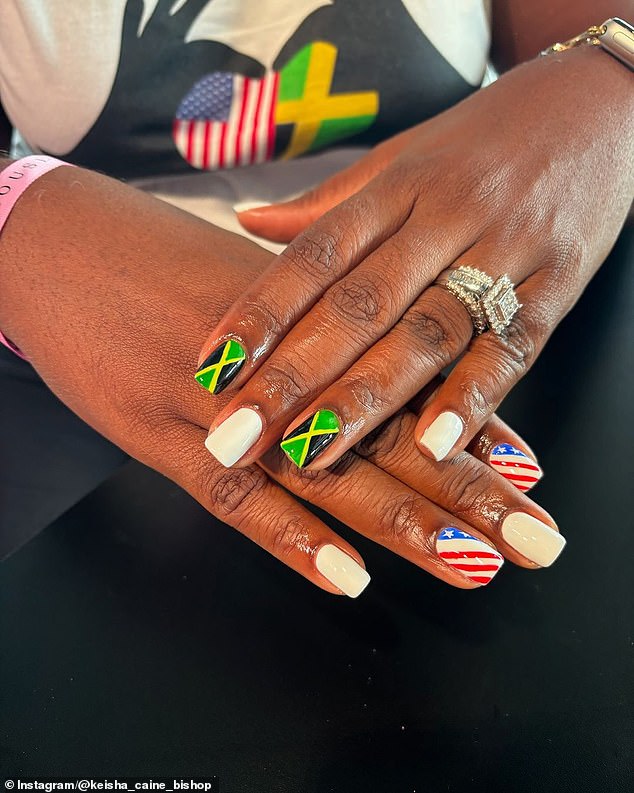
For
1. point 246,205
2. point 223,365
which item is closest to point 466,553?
point 223,365

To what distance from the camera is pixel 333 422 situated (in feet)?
1.80

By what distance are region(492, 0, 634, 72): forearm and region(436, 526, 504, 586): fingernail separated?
2.62ft

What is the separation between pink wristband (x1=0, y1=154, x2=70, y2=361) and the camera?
703 millimetres

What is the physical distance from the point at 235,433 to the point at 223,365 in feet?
0.22

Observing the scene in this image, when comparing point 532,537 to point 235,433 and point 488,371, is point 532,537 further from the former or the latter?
point 235,433

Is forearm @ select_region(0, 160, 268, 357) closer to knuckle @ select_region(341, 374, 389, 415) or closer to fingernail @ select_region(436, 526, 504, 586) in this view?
knuckle @ select_region(341, 374, 389, 415)

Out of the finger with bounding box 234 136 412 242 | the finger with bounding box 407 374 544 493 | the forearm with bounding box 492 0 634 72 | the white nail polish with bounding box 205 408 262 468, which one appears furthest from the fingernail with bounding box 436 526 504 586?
the forearm with bounding box 492 0 634 72

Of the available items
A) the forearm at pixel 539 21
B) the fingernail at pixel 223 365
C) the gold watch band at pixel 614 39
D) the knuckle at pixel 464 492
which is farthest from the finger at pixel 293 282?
the forearm at pixel 539 21

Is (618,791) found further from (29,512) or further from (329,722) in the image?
(29,512)

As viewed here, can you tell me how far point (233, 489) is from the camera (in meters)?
0.62

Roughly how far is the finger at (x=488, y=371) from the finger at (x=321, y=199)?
26 cm

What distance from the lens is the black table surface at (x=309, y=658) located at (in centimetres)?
53

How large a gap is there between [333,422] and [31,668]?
0.40 m

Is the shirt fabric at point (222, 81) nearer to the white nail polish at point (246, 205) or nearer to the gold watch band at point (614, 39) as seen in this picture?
the white nail polish at point (246, 205)
